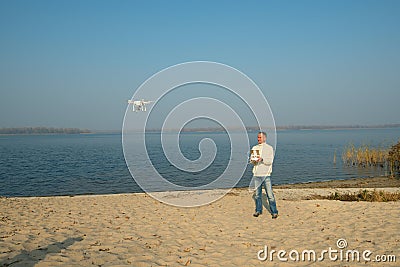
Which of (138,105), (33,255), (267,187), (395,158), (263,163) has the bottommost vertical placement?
(33,255)

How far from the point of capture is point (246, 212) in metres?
10.1

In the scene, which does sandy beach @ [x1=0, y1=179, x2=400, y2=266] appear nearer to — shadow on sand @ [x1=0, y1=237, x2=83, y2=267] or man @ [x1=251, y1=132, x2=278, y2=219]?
shadow on sand @ [x1=0, y1=237, x2=83, y2=267]

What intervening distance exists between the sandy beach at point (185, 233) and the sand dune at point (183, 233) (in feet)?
0.06

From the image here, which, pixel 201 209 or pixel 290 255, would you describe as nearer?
pixel 290 255

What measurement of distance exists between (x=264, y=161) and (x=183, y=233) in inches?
109

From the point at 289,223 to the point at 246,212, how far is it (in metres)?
1.72

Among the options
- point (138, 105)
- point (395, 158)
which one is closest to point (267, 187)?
point (138, 105)

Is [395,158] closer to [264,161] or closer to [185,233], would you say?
[264,161]

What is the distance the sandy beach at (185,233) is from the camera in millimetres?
5867

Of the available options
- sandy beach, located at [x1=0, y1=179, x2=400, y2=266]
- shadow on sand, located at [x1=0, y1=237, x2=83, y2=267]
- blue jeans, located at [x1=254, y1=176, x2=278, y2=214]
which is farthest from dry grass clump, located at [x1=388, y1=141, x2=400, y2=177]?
shadow on sand, located at [x1=0, y1=237, x2=83, y2=267]

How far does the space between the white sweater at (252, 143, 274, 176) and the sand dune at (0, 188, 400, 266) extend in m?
1.30

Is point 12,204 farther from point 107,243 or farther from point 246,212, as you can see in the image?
point 246,212

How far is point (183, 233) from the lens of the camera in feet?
25.4

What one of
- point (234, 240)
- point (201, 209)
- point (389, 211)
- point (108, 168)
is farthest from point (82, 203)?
point (108, 168)
